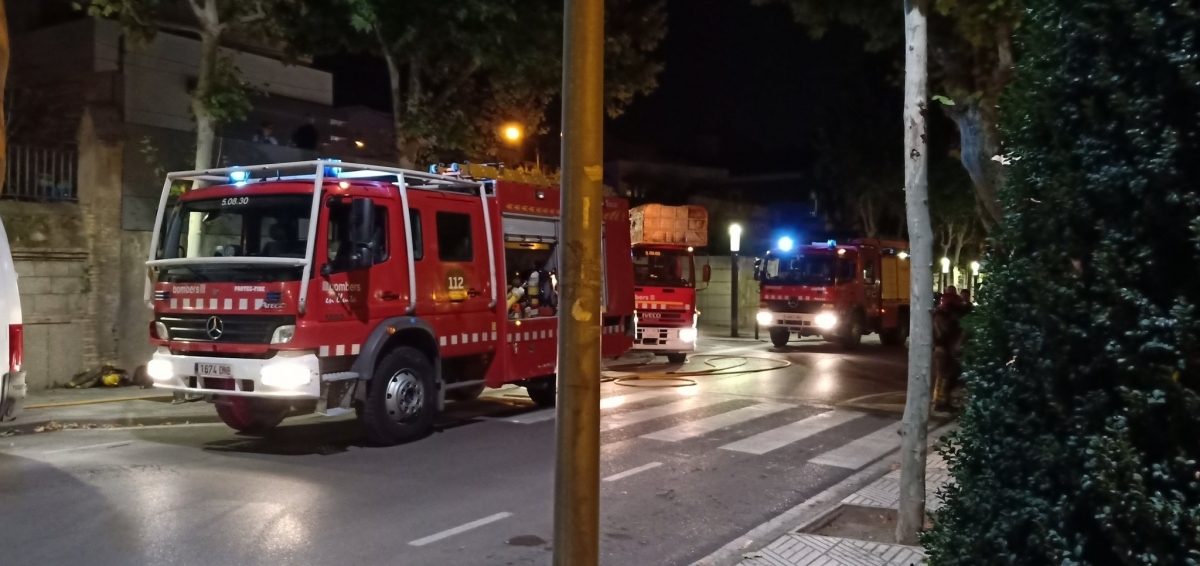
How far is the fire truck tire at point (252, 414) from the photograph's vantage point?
33.1ft

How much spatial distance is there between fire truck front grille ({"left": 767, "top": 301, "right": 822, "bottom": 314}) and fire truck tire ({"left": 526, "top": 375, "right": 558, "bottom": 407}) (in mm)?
10867

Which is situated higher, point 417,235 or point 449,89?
point 449,89

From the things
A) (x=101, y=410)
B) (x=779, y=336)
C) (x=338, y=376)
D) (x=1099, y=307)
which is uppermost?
(x=1099, y=307)

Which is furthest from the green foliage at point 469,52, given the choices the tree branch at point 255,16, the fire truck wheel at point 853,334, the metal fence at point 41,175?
the fire truck wheel at point 853,334

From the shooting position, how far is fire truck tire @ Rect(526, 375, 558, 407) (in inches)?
490

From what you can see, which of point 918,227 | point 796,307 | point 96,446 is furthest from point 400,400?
point 796,307

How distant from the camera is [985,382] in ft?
10.0

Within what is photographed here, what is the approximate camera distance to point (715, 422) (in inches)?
460

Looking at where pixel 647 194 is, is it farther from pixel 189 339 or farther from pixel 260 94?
pixel 189 339

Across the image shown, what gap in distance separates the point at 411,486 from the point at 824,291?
1573 centimetres

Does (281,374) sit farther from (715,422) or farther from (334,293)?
(715,422)

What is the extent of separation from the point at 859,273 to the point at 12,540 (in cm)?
1952

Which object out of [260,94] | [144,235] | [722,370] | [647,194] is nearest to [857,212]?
[647,194]

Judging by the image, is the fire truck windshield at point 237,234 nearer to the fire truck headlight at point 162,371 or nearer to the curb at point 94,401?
the fire truck headlight at point 162,371
